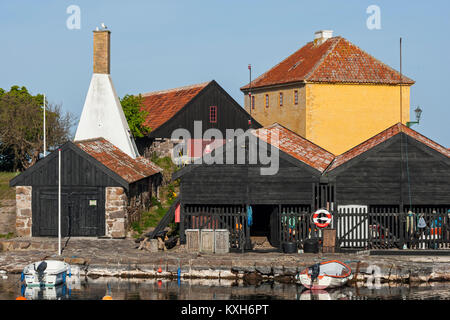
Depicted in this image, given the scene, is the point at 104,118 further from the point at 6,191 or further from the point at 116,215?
the point at 116,215

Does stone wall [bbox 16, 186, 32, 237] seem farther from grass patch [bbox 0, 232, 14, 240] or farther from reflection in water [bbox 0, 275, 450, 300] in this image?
reflection in water [bbox 0, 275, 450, 300]

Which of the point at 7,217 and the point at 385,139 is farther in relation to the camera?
the point at 7,217

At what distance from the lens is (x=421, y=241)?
3588 cm

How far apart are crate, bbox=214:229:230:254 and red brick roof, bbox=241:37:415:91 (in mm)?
26426

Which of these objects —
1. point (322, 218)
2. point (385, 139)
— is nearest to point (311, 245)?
point (322, 218)

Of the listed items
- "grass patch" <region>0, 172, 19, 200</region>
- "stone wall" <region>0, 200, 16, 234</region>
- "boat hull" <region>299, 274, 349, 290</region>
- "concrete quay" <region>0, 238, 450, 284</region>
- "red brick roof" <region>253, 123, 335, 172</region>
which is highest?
"red brick roof" <region>253, 123, 335, 172</region>

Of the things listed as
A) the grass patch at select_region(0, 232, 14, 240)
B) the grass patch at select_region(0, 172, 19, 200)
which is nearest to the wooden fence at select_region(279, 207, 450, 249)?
the grass patch at select_region(0, 232, 14, 240)

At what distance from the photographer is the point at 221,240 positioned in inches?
1399

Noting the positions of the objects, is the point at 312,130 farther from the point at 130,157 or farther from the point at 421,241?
the point at 421,241

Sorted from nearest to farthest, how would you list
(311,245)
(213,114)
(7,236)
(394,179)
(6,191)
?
1. (311,245)
2. (394,179)
3. (7,236)
4. (6,191)
5. (213,114)

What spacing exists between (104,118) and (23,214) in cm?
1066

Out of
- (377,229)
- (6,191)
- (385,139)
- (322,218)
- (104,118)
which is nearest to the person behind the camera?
(322,218)

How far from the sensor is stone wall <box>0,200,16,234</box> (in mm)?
41938
